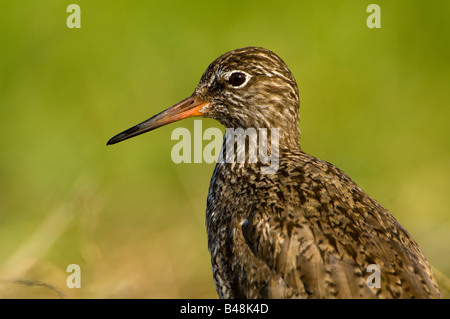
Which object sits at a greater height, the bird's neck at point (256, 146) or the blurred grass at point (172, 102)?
the blurred grass at point (172, 102)

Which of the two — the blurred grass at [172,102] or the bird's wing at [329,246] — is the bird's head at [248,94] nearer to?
the bird's wing at [329,246]

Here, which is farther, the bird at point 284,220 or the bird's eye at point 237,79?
the bird's eye at point 237,79

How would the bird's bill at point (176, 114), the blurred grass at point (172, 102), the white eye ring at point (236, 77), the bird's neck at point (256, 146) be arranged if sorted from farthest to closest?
the blurred grass at point (172, 102) → the bird's bill at point (176, 114) → the white eye ring at point (236, 77) → the bird's neck at point (256, 146)

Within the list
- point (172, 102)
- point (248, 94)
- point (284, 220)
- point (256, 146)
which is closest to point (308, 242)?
point (284, 220)

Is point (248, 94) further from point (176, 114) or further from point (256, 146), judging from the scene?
point (176, 114)

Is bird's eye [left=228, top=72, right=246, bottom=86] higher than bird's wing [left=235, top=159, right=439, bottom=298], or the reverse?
bird's eye [left=228, top=72, right=246, bottom=86]

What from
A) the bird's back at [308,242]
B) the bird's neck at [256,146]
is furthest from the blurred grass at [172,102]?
the bird's back at [308,242]

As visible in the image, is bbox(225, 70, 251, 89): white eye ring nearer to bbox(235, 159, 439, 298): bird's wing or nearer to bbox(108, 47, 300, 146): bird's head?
bbox(108, 47, 300, 146): bird's head

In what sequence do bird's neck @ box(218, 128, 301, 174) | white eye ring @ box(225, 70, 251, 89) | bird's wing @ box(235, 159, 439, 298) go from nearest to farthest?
1. bird's wing @ box(235, 159, 439, 298)
2. bird's neck @ box(218, 128, 301, 174)
3. white eye ring @ box(225, 70, 251, 89)

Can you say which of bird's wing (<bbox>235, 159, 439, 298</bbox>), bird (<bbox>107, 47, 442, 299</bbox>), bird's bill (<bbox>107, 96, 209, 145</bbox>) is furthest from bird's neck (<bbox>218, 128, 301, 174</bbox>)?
bird's wing (<bbox>235, 159, 439, 298</bbox>)
